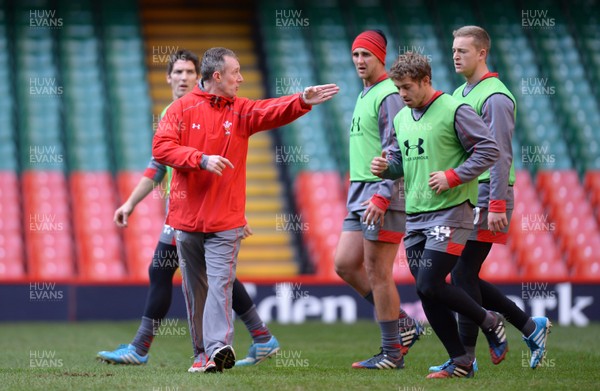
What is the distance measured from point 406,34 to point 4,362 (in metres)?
10.8

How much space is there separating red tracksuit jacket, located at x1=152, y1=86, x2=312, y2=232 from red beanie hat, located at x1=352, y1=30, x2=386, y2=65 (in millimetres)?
788

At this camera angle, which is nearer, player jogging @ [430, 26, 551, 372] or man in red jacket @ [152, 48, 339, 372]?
man in red jacket @ [152, 48, 339, 372]

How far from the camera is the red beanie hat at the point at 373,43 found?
7020 mm

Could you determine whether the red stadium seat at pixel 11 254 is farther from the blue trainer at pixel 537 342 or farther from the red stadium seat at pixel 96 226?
the blue trainer at pixel 537 342

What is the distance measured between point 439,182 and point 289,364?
1886 mm

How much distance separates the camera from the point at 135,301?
11.7m

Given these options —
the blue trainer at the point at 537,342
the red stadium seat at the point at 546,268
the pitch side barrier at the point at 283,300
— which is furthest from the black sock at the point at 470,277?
the red stadium seat at the point at 546,268

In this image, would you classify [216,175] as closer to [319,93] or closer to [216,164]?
[216,164]

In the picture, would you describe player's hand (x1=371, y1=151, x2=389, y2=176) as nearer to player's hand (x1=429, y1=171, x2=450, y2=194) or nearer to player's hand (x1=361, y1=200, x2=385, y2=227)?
player's hand (x1=361, y1=200, x2=385, y2=227)

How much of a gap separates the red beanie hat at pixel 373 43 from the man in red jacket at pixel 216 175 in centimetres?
76

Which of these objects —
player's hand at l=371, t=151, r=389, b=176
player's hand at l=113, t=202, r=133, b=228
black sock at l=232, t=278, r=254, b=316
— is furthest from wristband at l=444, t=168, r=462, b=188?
player's hand at l=113, t=202, r=133, b=228

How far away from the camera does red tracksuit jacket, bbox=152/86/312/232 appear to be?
6.47m

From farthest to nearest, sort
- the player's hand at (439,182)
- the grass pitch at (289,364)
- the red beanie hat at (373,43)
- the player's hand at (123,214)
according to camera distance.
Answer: the player's hand at (123,214) → the red beanie hat at (373,43) → the player's hand at (439,182) → the grass pitch at (289,364)

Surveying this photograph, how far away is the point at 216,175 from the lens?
21.2ft
